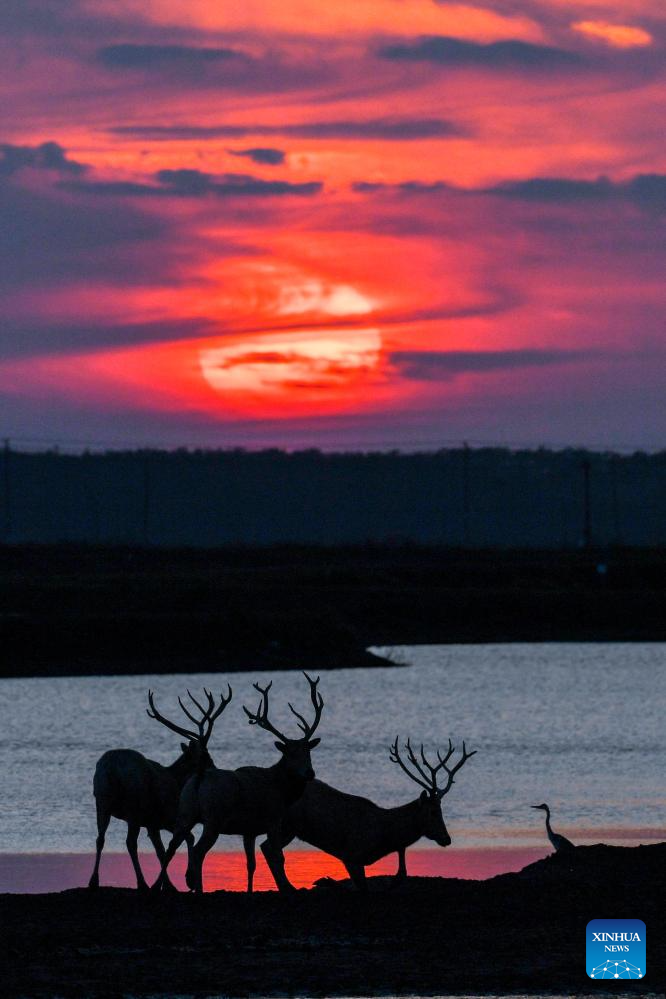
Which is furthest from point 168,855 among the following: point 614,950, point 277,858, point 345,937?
point 614,950

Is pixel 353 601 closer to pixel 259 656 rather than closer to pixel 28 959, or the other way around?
pixel 259 656

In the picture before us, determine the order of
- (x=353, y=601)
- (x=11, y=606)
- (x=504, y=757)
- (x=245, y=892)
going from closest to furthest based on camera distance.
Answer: (x=245, y=892)
(x=504, y=757)
(x=11, y=606)
(x=353, y=601)

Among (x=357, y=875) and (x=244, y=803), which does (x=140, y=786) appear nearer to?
(x=244, y=803)

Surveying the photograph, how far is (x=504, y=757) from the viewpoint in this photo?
3309 cm

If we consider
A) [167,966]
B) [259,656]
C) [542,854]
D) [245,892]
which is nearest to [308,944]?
[167,966]

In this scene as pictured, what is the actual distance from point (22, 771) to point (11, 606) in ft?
109

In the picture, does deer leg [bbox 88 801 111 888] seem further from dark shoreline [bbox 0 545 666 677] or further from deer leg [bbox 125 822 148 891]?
dark shoreline [bbox 0 545 666 677]

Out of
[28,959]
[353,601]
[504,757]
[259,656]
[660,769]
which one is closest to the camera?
[28,959]

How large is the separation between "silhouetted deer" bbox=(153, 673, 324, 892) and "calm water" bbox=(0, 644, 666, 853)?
5.34 metres

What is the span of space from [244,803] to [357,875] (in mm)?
1305

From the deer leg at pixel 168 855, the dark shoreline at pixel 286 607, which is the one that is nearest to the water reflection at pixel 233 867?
the deer leg at pixel 168 855

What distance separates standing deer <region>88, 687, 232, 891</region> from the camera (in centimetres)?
1753

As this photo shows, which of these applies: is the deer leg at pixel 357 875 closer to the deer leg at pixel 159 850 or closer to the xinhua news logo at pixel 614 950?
the deer leg at pixel 159 850

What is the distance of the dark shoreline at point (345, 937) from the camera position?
13.4 metres
